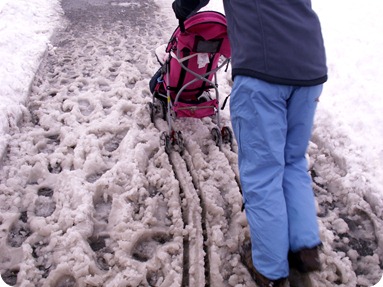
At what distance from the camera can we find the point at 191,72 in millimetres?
3363

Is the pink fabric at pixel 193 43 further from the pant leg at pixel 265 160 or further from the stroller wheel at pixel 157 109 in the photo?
the pant leg at pixel 265 160

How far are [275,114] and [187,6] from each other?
1.17m

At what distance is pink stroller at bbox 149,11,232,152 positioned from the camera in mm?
3059

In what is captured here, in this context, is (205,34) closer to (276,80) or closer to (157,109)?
(276,80)

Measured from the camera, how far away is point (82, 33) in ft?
22.1

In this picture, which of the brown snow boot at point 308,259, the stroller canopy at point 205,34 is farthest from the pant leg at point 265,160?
the stroller canopy at point 205,34

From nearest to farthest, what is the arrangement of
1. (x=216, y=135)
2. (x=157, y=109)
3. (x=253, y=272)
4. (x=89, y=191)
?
(x=253, y=272) < (x=89, y=191) < (x=216, y=135) < (x=157, y=109)

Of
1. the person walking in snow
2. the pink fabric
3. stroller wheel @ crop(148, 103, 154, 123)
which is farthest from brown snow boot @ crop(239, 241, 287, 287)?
stroller wheel @ crop(148, 103, 154, 123)

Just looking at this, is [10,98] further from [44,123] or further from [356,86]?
[356,86]

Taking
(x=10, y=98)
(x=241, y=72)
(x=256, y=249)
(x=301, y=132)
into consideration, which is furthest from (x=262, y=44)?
(x=10, y=98)

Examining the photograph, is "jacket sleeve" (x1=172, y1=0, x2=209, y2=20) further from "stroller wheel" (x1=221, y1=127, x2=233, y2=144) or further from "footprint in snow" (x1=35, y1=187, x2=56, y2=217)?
"footprint in snow" (x1=35, y1=187, x2=56, y2=217)

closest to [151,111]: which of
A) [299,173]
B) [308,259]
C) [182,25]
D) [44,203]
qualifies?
[182,25]

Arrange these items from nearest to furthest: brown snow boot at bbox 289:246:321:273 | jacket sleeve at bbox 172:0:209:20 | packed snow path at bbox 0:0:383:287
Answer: brown snow boot at bbox 289:246:321:273
packed snow path at bbox 0:0:383:287
jacket sleeve at bbox 172:0:209:20

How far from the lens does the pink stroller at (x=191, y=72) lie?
3.06 meters
